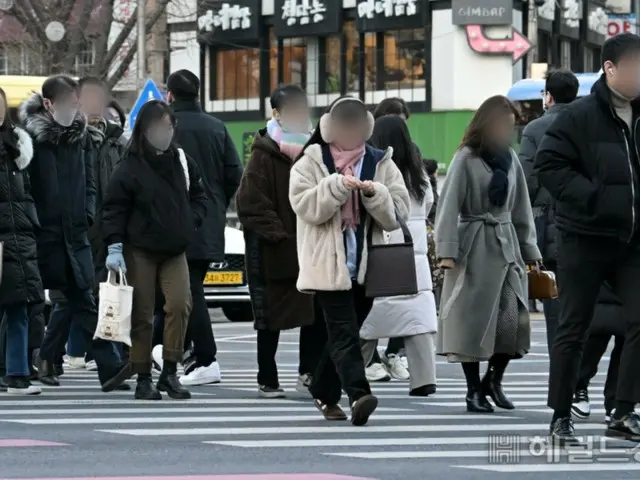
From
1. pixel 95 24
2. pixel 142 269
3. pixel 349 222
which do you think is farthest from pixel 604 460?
pixel 95 24

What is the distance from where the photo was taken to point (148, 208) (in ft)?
38.3

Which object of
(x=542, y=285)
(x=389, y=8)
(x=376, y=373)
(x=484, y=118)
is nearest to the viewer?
(x=484, y=118)

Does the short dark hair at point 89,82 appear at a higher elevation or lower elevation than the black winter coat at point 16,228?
higher

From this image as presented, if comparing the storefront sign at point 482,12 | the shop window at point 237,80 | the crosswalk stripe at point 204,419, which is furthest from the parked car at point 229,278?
the shop window at point 237,80

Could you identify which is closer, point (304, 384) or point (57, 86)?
point (304, 384)

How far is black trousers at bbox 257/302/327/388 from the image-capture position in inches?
475

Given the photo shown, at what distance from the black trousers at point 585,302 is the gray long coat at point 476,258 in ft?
6.44

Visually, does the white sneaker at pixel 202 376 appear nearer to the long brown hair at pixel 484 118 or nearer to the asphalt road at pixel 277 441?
the asphalt road at pixel 277 441

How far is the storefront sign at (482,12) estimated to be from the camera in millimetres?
49406

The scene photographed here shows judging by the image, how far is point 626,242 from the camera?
8.84 m

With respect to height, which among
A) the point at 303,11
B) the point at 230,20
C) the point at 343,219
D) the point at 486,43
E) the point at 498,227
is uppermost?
the point at 303,11

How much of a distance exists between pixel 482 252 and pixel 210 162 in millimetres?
2734

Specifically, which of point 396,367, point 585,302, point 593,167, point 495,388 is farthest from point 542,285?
point 396,367

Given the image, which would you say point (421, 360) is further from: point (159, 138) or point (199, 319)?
point (159, 138)
